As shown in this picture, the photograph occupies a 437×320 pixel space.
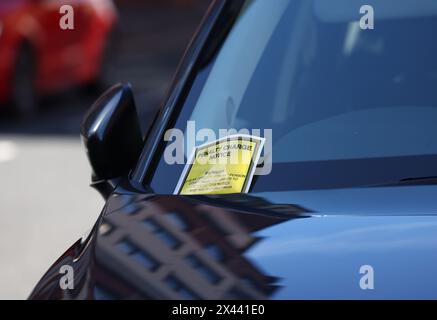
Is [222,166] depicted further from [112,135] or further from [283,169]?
[112,135]

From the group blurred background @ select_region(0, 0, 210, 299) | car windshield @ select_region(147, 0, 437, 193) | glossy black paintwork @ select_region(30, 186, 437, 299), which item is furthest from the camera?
blurred background @ select_region(0, 0, 210, 299)

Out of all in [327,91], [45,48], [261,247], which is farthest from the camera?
[45,48]

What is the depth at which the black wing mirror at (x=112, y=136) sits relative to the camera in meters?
3.13

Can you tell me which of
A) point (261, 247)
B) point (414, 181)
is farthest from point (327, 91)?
point (261, 247)

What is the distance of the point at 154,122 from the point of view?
3.15m

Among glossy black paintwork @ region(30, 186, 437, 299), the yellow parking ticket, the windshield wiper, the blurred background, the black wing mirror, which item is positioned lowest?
glossy black paintwork @ region(30, 186, 437, 299)

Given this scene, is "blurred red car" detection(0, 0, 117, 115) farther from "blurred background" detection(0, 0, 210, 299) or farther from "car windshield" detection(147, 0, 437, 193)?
"car windshield" detection(147, 0, 437, 193)

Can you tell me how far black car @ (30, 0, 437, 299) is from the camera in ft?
7.50

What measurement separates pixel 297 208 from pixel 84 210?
19.8 ft

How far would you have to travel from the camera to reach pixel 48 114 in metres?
13.6

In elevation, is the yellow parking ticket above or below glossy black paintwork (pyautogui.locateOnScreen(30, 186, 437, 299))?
above

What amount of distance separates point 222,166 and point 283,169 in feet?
0.46

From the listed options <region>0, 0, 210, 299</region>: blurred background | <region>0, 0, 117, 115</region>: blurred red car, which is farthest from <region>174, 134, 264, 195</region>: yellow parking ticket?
<region>0, 0, 117, 115</region>: blurred red car

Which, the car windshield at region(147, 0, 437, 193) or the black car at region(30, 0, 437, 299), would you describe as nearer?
the black car at region(30, 0, 437, 299)
